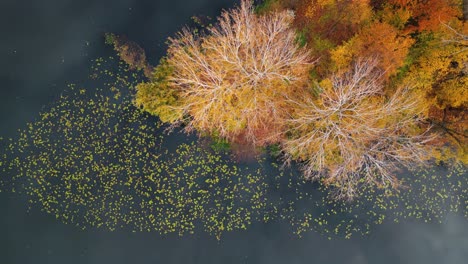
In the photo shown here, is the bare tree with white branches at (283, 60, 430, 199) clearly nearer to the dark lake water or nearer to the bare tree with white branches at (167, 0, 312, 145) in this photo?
the bare tree with white branches at (167, 0, 312, 145)

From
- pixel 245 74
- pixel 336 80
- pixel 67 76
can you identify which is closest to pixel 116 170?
pixel 67 76

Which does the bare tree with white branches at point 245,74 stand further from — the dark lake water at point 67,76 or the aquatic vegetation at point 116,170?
the dark lake water at point 67,76

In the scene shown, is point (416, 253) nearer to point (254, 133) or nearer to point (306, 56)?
point (254, 133)

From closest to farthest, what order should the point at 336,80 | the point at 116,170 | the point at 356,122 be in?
the point at 336,80 < the point at 356,122 < the point at 116,170

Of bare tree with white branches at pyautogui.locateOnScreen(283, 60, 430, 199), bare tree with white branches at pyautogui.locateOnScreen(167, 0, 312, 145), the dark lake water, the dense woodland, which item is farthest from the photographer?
the dark lake water

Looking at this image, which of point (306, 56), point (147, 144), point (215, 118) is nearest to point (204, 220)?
point (147, 144)

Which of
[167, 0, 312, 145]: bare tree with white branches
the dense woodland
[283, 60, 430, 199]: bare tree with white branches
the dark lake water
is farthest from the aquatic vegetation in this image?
[283, 60, 430, 199]: bare tree with white branches

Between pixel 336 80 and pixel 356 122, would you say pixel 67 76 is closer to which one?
pixel 336 80
